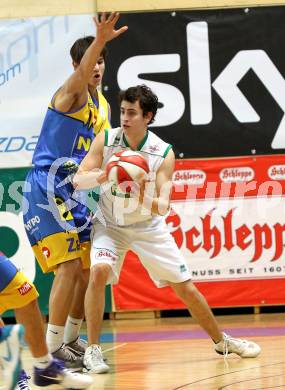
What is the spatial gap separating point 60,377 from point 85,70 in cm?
227

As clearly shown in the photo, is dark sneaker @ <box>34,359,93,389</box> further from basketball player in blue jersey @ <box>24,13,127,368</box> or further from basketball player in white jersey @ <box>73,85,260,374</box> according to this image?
basketball player in blue jersey @ <box>24,13,127,368</box>

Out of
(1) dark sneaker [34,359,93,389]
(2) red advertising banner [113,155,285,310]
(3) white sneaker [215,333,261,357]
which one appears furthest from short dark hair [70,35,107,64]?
(2) red advertising banner [113,155,285,310]

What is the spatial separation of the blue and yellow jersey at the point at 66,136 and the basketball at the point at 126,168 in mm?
570

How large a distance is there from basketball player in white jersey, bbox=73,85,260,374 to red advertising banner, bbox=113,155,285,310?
325 cm

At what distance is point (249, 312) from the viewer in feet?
33.9

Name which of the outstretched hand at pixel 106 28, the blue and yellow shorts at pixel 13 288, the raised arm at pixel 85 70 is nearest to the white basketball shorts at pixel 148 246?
the raised arm at pixel 85 70

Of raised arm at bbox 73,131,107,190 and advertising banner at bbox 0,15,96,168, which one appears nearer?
raised arm at bbox 73,131,107,190

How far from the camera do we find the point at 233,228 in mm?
10125

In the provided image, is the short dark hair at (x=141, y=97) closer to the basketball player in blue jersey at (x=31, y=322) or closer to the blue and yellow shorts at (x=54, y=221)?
the blue and yellow shorts at (x=54, y=221)

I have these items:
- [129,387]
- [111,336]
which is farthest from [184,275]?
[111,336]

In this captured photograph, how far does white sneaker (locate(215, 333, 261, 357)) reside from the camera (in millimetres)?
A: 6770

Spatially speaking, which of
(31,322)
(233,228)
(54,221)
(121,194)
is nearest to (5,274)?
(31,322)

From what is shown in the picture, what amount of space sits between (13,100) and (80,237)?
4050 millimetres

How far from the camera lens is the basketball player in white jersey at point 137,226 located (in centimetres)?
646
